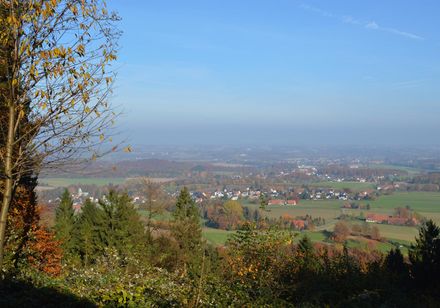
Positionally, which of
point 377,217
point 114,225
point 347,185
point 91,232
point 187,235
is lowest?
point 377,217

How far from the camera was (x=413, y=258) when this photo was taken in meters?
20.9

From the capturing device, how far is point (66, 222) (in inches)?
1013

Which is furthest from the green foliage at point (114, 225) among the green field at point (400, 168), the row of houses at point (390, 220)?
the green field at point (400, 168)

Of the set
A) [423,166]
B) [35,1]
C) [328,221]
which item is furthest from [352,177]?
[35,1]

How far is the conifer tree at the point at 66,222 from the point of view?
24.5 meters

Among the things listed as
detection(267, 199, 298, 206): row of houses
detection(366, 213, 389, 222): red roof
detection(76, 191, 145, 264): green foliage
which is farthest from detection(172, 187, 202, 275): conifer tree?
detection(267, 199, 298, 206): row of houses

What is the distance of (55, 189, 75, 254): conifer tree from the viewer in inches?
963

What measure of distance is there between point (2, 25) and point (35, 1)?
1.47ft

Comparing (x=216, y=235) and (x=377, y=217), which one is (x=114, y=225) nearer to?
(x=216, y=235)

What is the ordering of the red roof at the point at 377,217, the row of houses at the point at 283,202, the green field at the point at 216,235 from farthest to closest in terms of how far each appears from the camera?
the row of houses at the point at 283,202 < the red roof at the point at 377,217 < the green field at the point at 216,235

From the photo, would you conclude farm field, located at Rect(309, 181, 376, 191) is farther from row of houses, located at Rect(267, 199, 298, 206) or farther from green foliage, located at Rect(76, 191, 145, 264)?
green foliage, located at Rect(76, 191, 145, 264)

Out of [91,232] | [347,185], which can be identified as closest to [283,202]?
[347,185]

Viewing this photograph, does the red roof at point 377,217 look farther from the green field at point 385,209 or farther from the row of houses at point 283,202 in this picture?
the row of houses at point 283,202

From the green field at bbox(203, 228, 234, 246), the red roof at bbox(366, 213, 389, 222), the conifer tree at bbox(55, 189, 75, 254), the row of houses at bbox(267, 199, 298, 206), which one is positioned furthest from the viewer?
the row of houses at bbox(267, 199, 298, 206)
